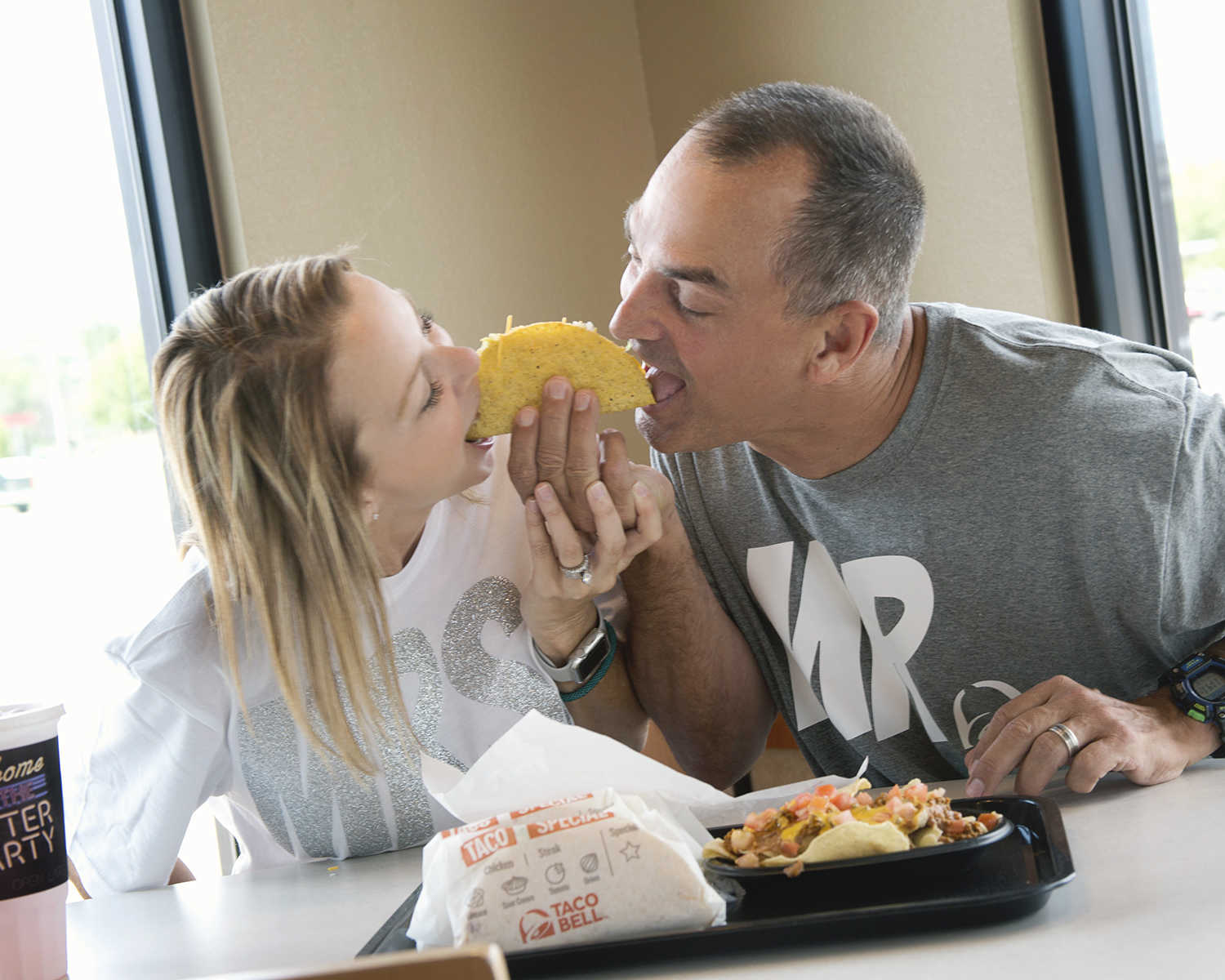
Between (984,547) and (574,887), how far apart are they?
0.86m

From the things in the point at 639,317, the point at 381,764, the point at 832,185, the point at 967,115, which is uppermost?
the point at 967,115

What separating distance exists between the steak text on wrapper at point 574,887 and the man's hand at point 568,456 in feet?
2.11

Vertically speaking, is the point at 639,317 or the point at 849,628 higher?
the point at 639,317

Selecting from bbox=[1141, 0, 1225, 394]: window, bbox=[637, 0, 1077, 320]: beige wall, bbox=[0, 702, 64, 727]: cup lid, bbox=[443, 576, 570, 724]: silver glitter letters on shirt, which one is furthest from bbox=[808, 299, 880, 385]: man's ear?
bbox=[1141, 0, 1225, 394]: window

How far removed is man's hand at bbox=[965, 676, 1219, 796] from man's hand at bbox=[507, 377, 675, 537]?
526 millimetres

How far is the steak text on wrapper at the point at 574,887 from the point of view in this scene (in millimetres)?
875

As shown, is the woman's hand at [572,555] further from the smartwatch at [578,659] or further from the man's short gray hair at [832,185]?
the man's short gray hair at [832,185]

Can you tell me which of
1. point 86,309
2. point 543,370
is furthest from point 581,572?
point 86,309

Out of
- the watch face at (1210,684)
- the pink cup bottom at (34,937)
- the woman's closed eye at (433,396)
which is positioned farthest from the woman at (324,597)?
the watch face at (1210,684)

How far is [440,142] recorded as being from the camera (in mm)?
2914

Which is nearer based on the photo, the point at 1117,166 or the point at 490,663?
the point at 490,663

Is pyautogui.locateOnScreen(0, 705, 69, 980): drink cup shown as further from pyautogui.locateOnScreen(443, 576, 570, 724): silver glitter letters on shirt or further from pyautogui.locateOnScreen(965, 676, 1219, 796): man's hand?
pyautogui.locateOnScreen(965, 676, 1219, 796): man's hand

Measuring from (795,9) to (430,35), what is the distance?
3.07 ft

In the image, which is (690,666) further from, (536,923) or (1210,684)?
(536,923)
